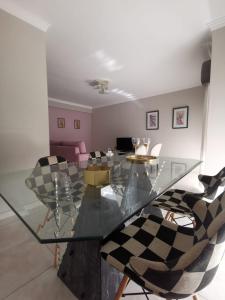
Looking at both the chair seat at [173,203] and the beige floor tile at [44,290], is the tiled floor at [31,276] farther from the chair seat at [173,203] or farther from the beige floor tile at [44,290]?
the chair seat at [173,203]

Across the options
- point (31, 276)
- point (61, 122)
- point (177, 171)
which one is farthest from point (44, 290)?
point (61, 122)

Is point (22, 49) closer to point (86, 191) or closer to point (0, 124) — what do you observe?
point (0, 124)

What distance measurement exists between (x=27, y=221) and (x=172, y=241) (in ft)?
2.28

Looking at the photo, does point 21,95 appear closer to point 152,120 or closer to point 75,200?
point 75,200

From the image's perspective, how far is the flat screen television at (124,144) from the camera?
17.4 feet

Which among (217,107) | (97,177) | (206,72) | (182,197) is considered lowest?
(182,197)

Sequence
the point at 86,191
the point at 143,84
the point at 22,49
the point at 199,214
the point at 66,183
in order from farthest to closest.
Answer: the point at 143,84, the point at 22,49, the point at 66,183, the point at 86,191, the point at 199,214

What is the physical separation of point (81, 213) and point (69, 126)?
5.72 meters

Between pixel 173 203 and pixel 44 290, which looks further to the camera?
pixel 173 203

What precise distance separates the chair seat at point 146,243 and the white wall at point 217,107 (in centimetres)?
117

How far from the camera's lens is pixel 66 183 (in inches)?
47.4

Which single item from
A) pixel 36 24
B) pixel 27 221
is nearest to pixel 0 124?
pixel 36 24

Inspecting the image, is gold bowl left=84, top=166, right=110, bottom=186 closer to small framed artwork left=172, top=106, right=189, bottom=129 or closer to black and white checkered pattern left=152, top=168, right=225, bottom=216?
black and white checkered pattern left=152, top=168, right=225, bottom=216

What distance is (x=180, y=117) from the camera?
4.30 meters
